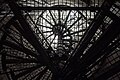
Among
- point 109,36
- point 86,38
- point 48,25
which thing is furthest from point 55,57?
point 48,25

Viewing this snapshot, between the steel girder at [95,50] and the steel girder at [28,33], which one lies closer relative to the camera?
the steel girder at [95,50]

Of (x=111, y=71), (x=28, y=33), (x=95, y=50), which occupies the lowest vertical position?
(x=111, y=71)

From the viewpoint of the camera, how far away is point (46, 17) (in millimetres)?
9477

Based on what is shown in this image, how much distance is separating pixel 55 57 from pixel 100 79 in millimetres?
1345

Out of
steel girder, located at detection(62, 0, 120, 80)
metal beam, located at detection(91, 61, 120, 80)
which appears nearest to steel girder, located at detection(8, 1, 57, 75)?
steel girder, located at detection(62, 0, 120, 80)

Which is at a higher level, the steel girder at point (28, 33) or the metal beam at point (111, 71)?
the steel girder at point (28, 33)

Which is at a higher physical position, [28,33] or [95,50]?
[28,33]

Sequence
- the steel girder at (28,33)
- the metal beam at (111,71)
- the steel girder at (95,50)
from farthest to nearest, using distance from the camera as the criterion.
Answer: the metal beam at (111,71), the steel girder at (28,33), the steel girder at (95,50)

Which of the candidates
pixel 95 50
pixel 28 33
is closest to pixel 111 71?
pixel 95 50

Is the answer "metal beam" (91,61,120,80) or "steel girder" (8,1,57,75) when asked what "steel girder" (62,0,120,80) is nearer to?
"metal beam" (91,61,120,80)

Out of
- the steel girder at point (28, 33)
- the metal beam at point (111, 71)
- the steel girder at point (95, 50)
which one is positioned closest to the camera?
the steel girder at point (95, 50)

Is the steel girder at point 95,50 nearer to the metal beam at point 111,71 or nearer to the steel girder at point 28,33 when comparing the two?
the metal beam at point 111,71

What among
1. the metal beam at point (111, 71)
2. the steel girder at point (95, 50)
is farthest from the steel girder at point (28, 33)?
the metal beam at point (111, 71)

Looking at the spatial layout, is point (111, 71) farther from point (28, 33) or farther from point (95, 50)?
point (28, 33)
